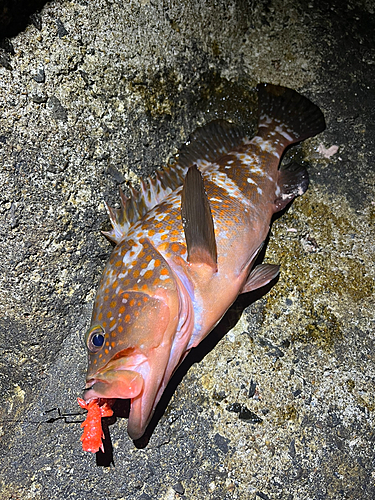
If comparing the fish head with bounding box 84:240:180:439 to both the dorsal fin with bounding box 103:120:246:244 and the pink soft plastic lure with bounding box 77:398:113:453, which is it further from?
the dorsal fin with bounding box 103:120:246:244

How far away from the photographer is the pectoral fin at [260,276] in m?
2.55

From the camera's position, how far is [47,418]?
2.50 metres

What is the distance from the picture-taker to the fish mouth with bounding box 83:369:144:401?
1.94 metres

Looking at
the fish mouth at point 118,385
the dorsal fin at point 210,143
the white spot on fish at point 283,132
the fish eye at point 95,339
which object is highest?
the dorsal fin at point 210,143

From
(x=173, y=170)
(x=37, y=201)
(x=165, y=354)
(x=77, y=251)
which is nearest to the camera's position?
(x=165, y=354)

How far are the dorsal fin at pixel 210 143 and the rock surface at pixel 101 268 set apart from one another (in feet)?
0.41

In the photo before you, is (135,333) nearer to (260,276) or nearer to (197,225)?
(197,225)

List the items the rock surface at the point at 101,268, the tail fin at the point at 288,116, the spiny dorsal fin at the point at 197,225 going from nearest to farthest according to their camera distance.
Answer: the spiny dorsal fin at the point at 197,225 < the rock surface at the point at 101,268 < the tail fin at the point at 288,116

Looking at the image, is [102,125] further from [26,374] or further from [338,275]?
[338,275]

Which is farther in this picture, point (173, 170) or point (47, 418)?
point (173, 170)

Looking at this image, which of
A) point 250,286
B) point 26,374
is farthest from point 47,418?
point 250,286

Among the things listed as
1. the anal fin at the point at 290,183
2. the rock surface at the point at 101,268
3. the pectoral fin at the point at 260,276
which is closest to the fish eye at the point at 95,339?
the rock surface at the point at 101,268

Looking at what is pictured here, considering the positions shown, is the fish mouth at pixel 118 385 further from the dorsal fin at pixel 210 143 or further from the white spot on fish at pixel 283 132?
the white spot on fish at pixel 283 132

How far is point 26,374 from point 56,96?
172 centimetres
